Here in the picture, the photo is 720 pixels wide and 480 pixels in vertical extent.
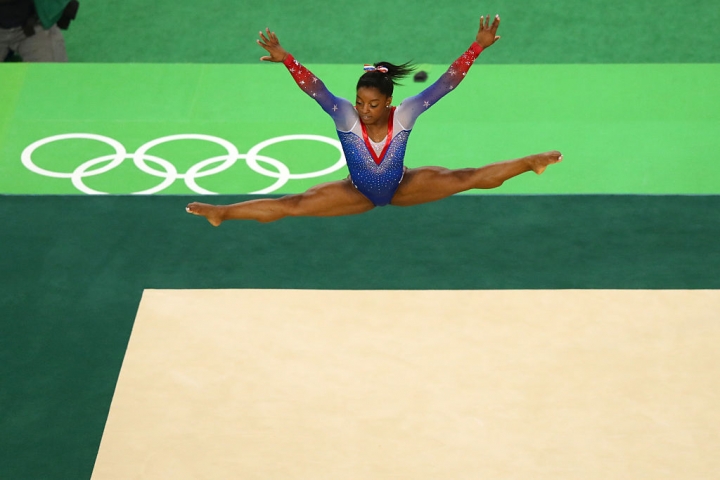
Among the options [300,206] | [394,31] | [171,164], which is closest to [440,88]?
[300,206]

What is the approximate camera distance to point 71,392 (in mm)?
6703

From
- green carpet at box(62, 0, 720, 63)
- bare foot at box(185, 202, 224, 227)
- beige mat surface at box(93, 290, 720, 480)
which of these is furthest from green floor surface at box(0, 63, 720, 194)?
bare foot at box(185, 202, 224, 227)

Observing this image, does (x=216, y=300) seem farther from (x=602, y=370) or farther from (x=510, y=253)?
(x=602, y=370)

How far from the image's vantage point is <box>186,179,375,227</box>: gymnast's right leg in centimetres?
566

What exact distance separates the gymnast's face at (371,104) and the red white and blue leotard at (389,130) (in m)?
0.12

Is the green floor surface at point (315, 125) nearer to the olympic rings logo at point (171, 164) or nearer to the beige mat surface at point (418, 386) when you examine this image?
the olympic rings logo at point (171, 164)

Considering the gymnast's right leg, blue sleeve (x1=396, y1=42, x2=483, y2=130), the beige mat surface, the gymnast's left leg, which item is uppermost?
blue sleeve (x1=396, y1=42, x2=483, y2=130)

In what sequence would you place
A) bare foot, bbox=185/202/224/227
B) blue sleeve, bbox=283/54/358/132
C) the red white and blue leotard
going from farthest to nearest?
bare foot, bbox=185/202/224/227 → the red white and blue leotard → blue sleeve, bbox=283/54/358/132

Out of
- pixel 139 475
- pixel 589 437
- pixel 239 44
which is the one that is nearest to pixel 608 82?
pixel 239 44

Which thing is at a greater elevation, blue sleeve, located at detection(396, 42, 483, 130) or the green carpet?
the green carpet

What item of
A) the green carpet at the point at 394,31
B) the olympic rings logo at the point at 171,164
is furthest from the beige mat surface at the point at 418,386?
the green carpet at the point at 394,31

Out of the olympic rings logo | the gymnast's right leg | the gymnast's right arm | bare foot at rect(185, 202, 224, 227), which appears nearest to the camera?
the gymnast's right arm

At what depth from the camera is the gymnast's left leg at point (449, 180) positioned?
219 inches

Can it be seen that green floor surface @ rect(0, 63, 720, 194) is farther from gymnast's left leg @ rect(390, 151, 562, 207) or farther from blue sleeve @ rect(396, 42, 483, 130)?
blue sleeve @ rect(396, 42, 483, 130)
